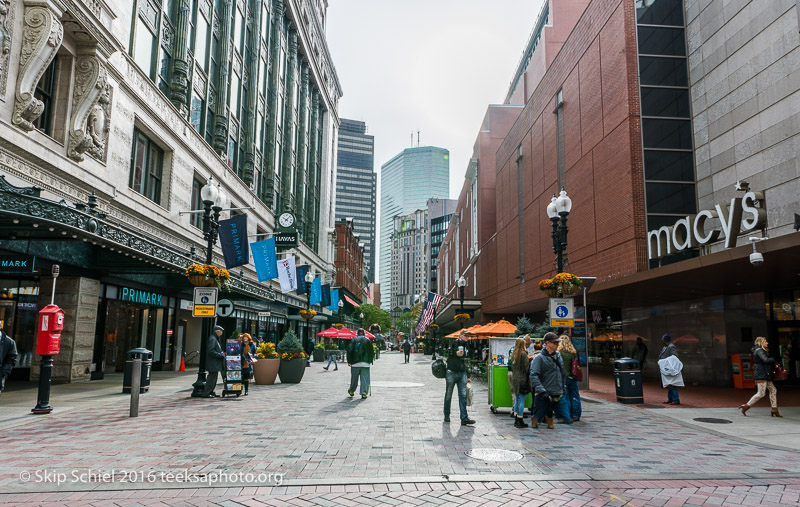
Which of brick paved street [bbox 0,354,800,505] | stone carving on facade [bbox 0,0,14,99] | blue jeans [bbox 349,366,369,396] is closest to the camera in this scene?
brick paved street [bbox 0,354,800,505]

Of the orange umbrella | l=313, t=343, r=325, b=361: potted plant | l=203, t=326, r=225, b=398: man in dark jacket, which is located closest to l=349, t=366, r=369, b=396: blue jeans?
l=203, t=326, r=225, b=398: man in dark jacket

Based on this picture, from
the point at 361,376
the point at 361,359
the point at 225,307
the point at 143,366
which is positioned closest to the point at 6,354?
the point at 143,366

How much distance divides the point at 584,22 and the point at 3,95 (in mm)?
23621

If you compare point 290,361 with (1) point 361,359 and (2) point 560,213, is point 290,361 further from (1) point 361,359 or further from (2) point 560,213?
(2) point 560,213

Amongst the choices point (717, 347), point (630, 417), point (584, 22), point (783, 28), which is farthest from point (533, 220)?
point (630, 417)

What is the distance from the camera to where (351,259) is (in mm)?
86875

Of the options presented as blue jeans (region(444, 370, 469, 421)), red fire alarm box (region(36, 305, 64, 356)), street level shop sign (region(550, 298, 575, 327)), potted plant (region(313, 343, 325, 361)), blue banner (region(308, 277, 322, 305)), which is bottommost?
potted plant (region(313, 343, 325, 361))

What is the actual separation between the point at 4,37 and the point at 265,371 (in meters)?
11.7

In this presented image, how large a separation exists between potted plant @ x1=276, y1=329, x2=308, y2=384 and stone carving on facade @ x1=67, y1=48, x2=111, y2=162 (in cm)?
868

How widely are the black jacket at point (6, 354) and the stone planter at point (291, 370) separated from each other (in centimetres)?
941

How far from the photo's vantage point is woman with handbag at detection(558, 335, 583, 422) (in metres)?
10.9

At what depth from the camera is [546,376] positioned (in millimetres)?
10039

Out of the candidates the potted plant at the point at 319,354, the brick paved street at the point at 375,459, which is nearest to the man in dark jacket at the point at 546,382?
the brick paved street at the point at 375,459

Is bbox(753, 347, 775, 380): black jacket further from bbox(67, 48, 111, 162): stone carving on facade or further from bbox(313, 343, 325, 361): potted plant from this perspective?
bbox(313, 343, 325, 361): potted plant
